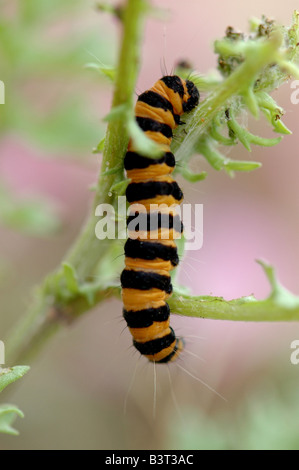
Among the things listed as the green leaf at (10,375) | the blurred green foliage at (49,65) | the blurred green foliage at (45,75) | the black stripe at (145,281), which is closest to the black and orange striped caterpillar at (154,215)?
the black stripe at (145,281)

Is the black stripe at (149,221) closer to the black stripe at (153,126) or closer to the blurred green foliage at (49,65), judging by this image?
the black stripe at (153,126)

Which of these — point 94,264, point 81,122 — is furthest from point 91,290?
point 81,122

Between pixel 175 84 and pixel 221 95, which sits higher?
pixel 175 84

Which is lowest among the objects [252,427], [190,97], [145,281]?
[252,427]

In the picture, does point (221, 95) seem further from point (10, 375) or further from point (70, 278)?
point (10, 375)

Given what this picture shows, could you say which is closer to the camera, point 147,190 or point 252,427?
point 147,190

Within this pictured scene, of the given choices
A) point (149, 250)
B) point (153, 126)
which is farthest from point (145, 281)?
point (153, 126)
